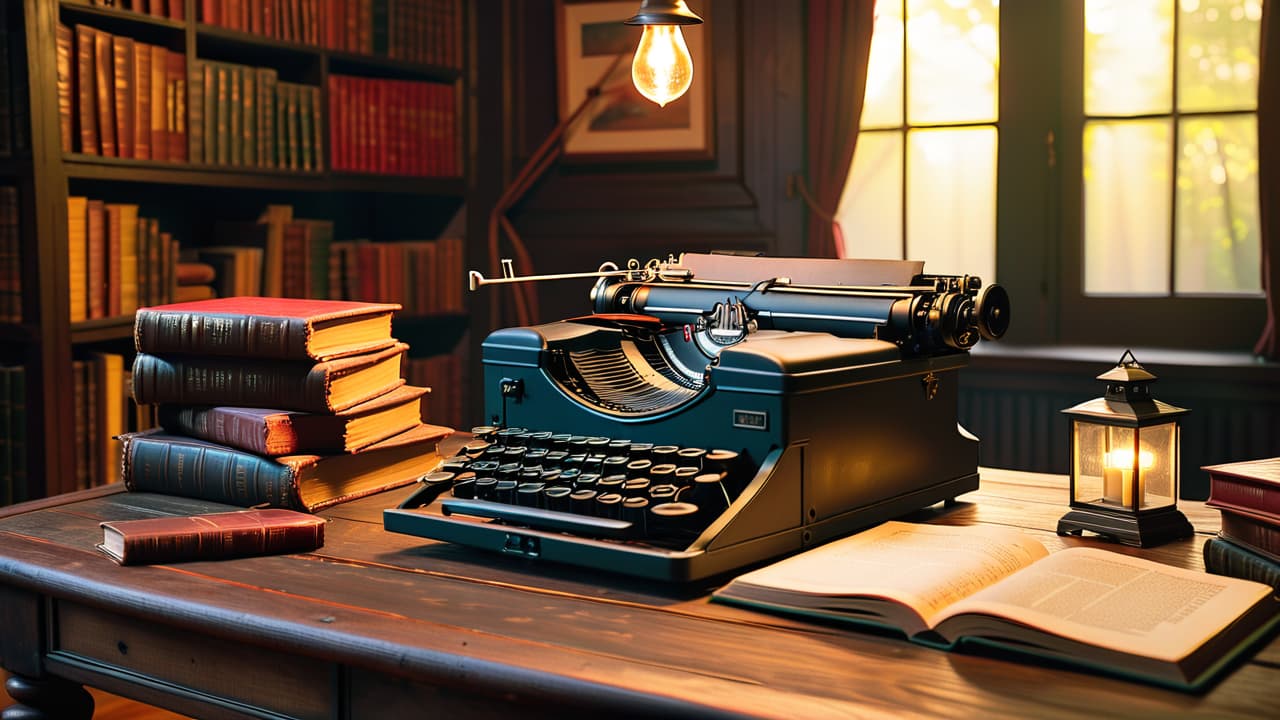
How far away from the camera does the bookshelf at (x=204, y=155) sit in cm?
325

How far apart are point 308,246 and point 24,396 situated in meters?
1.06

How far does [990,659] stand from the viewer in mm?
1163

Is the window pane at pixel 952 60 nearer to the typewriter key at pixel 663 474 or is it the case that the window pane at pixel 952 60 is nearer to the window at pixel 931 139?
the window at pixel 931 139

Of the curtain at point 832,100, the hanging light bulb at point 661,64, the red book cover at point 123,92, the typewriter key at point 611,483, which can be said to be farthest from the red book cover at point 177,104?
the typewriter key at point 611,483

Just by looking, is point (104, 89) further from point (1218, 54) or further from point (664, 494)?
point (1218, 54)

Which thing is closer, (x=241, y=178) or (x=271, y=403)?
(x=271, y=403)

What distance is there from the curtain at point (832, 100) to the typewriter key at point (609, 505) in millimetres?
2603

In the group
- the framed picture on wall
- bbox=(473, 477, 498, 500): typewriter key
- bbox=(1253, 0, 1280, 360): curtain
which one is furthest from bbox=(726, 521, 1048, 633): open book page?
the framed picture on wall

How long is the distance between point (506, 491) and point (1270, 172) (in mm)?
2779

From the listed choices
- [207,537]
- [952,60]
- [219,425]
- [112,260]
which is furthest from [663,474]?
[952,60]

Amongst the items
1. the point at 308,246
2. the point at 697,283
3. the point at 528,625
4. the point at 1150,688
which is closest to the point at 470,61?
the point at 308,246

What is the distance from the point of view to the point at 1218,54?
11.8 ft

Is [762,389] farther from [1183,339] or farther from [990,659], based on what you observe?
[1183,339]

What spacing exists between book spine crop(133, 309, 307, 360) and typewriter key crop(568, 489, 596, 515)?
52 centimetres
